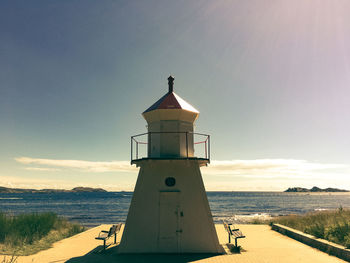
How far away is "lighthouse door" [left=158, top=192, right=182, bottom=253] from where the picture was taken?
→ 1020 cm

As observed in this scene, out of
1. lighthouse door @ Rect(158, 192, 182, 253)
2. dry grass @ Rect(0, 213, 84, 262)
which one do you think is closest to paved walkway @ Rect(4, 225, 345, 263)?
lighthouse door @ Rect(158, 192, 182, 253)

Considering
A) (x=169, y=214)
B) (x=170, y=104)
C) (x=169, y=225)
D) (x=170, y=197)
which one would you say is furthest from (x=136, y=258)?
(x=170, y=104)

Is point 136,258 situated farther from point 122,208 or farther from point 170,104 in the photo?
point 122,208

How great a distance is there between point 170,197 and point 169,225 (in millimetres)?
1082

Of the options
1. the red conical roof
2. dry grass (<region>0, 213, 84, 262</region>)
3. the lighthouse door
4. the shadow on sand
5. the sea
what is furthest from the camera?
the sea

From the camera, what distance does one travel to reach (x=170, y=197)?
413 inches

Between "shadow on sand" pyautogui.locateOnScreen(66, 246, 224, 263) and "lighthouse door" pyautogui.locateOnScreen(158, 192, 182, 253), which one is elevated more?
"lighthouse door" pyautogui.locateOnScreen(158, 192, 182, 253)

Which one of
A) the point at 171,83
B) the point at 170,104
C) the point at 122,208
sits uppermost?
the point at 171,83

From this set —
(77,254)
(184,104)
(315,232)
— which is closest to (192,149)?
(184,104)

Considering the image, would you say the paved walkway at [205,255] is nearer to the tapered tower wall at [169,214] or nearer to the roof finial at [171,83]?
the tapered tower wall at [169,214]

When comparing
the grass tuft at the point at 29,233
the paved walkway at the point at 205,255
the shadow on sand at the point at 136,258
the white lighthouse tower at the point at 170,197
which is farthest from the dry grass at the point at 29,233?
the white lighthouse tower at the point at 170,197

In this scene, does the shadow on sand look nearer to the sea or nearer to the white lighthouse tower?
the white lighthouse tower

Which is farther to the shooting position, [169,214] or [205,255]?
[169,214]

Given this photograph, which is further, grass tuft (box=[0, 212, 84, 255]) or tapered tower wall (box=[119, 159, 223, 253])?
grass tuft (box=[0, 212, 84, 255])
